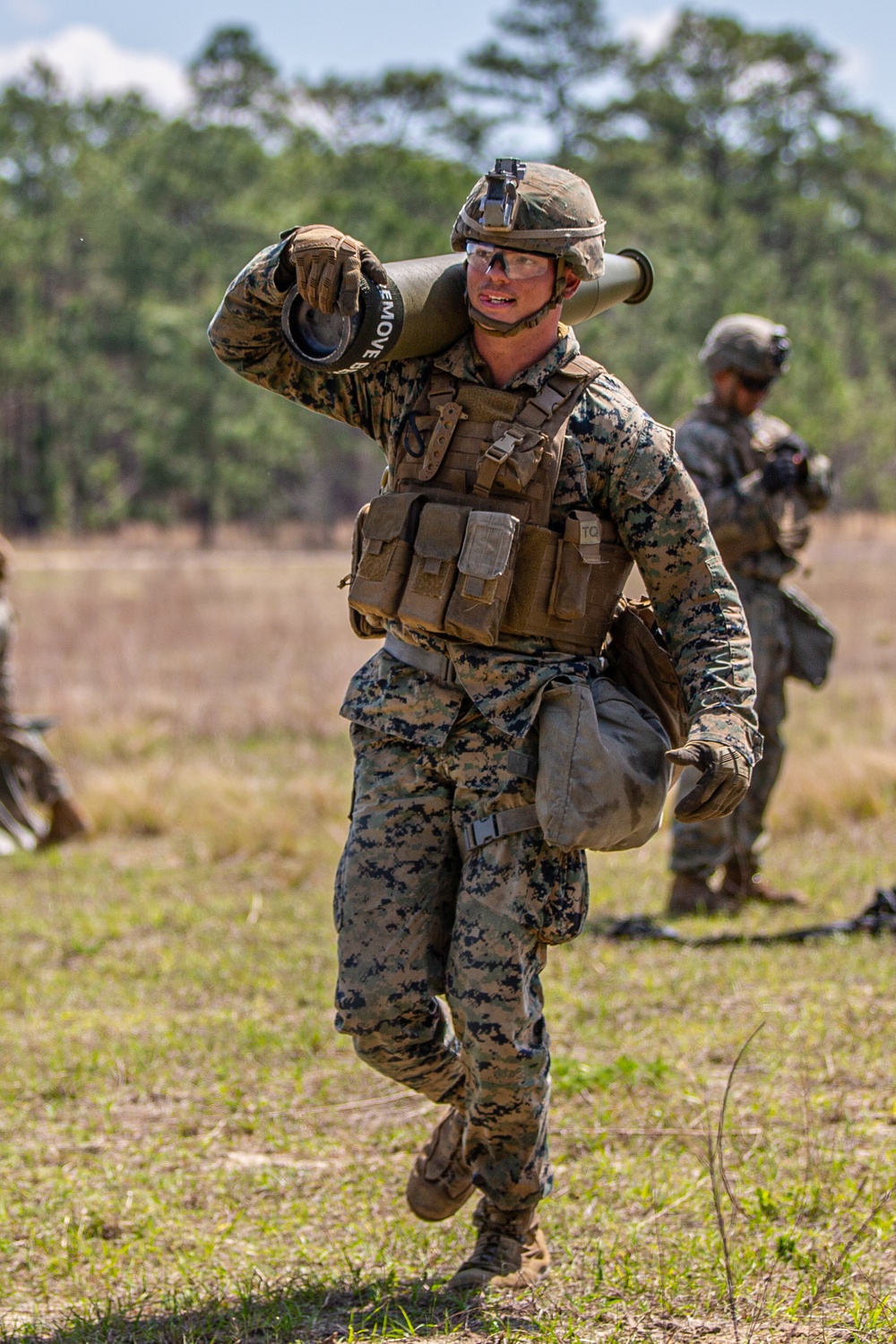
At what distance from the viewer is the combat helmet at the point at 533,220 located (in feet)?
10.9

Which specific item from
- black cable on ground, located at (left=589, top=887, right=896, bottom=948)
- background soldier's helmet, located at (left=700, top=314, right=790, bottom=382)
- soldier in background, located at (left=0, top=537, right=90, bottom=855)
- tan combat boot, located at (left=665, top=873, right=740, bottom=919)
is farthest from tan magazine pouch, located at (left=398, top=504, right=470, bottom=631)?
soldier in background, located at (left=0, top=537, right=90, bottom=855)

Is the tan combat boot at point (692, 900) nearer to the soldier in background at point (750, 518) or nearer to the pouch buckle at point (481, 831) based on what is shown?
the soldier in background at point (750, 518)

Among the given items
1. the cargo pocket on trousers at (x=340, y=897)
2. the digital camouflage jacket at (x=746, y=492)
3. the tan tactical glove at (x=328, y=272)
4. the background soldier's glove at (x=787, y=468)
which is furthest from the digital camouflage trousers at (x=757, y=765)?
the tan tactical glove at (x=328, y=272)

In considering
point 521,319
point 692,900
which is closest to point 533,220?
point 521,319

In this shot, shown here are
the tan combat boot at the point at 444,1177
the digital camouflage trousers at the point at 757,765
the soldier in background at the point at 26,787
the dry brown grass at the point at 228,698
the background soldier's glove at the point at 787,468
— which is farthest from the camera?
the dry brown grass at the point at 228,698

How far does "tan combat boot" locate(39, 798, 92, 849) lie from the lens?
852cm

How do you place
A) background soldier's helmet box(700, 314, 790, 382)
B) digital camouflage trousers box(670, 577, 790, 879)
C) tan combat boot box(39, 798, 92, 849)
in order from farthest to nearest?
tan combat boot box(39, 798, 92, 849)
digital camouflage trousers box(670, 577, 790, 879)
background soldier's helmet box(700, 314, 790, 382)

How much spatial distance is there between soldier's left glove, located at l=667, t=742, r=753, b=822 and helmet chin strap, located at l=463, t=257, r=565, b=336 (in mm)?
985

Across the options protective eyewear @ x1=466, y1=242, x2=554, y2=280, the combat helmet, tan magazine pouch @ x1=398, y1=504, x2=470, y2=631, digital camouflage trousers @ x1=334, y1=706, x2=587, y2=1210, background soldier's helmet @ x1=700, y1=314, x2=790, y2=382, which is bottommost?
digital camouflage trousers @ x1=334, y1=706, x2=587, y2=1210

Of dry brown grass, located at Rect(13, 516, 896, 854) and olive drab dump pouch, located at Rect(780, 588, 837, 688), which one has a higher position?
olive drab dump pouch, located at Rect(780, 588, 837, 688)

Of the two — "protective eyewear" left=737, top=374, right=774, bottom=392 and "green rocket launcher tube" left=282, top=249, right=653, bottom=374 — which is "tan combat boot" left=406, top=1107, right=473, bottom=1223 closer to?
"green rocket launcher tube" left=282, top=249, right=653, bottom=374

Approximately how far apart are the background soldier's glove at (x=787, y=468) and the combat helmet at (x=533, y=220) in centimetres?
327

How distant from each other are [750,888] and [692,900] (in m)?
0.36

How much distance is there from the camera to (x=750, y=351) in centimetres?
646
